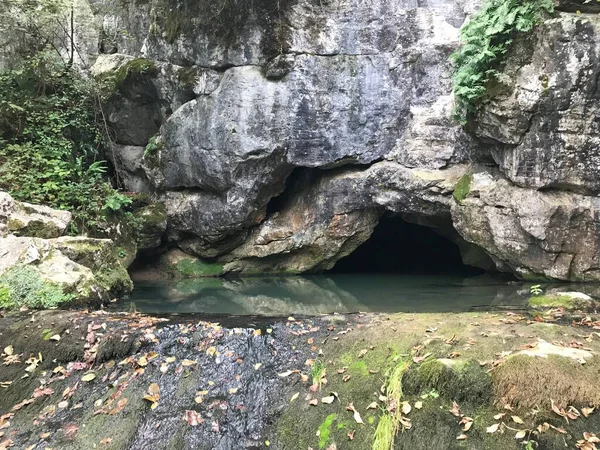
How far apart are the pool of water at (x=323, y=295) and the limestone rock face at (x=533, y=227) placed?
69cm

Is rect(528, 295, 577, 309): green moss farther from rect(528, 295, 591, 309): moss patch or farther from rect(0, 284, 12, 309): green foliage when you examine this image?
rect(0, 284, 12, 309): green foliage

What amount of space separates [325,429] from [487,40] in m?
9.09

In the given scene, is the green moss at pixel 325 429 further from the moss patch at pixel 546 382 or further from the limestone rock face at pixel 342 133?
the limestone rock face at pixel 342 133

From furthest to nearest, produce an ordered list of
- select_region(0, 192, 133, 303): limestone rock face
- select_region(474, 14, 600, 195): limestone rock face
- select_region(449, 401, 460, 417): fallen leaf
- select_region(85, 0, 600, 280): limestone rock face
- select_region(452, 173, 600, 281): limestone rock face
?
1. select_region(452, 173, 600, 281): limestone rock face
2. select_region(85, 0, 600, 280): limestone rock face
3. select_region(474, 14, 600, 195): limestone rock face
4. select_region(0, 192, 133, 303): limestone rock face
5. select_region(449, 401, 460, 417): fallen leaf

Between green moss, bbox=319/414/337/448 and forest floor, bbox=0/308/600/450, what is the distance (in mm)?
13

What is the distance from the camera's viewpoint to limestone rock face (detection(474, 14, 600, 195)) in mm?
9492

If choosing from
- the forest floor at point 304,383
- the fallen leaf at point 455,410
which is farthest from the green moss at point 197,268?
the fallen leaf at point 455,410

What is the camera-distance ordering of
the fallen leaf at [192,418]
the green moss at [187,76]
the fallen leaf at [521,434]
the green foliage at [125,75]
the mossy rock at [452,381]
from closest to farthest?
the fallen leaf at [521,434] → the mossy rock at [452,381] → the fallen leaf at [192,418] → the green moss at [187,76] → the green foliage at [125,75]

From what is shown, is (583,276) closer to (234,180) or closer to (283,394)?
(283,394)

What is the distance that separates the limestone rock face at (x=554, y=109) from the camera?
9.49 m

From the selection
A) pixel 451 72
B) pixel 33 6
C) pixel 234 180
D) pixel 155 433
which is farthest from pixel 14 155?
pixel 451 72

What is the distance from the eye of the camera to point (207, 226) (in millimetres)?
15164

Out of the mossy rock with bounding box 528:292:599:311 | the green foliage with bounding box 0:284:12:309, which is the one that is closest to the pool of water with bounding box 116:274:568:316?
the mossy rock with bounding box 528:292:599:311

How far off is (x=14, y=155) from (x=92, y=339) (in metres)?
8.64
